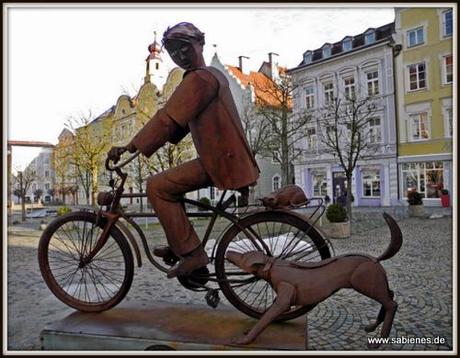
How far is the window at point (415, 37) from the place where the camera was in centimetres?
1983

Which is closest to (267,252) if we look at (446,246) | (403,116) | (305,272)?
(305,272)

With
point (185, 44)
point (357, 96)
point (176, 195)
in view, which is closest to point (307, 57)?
point (357, 96)

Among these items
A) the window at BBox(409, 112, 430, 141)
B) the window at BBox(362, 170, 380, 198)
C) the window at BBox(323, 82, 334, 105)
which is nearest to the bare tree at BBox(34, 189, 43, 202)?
the window at BBox(323, 82, 334, 105)

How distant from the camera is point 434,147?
19.4m

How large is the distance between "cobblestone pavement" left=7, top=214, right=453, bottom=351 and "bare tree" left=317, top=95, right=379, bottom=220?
5536 millimetres

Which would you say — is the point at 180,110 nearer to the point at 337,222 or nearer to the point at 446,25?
the point at 337,222

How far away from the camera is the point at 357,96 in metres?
21.7

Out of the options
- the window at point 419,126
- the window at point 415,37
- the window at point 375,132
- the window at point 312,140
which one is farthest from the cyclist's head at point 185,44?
the window at point 312,140

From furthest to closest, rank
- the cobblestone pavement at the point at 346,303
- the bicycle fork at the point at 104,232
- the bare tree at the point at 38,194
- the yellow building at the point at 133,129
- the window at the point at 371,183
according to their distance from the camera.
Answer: the bare tree at the point at 38,194, the window at the point at 371,183, the yellow building at the point at 133,129, the cobblestone pavement at the point at 346,303, the bicycle fork at the point at 104,232

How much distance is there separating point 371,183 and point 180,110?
21.4 meters

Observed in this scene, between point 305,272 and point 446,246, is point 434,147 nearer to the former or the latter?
point 446,246

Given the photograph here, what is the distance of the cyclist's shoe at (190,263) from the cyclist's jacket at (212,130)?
541 millimetres

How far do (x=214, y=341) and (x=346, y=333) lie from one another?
1584 millimetres

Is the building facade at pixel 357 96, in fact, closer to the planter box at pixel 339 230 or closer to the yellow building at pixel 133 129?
the yellow building at pixel 133 129
